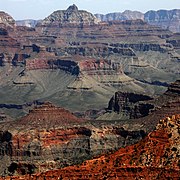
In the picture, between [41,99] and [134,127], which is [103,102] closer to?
[41,99]

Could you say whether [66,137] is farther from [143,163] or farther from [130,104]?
[143,163]

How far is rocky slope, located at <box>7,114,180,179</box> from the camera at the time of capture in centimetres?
4634

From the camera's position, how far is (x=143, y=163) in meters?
48.7

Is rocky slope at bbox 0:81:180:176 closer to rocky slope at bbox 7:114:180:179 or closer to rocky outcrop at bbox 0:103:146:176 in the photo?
rocky outcrop at bbox 0:103:146:176

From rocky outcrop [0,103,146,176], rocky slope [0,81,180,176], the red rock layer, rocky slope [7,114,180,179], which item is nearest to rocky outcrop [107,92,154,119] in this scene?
rocky slope [0,81,180,176]

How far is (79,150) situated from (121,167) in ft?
167

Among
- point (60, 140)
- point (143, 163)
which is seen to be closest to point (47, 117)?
point (60, 140)

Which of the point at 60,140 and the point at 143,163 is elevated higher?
the point at 143,163

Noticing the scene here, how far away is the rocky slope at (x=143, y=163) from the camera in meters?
46.3

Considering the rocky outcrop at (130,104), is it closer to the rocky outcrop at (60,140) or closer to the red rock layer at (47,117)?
the red rock layer at (47,117)

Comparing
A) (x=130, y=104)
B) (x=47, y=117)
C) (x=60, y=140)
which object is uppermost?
(x=47, y=117)

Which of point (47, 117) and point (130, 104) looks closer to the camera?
point (47, 117)

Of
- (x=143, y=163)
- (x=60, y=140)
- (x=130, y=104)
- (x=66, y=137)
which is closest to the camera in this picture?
(x=143, y=163)

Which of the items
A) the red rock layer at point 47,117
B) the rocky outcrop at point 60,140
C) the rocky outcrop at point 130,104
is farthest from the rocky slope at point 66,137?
the rocky outcrop at point 130,104
